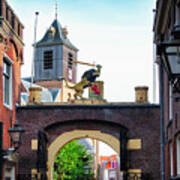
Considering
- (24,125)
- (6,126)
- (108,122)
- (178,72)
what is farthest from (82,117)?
(178,72)

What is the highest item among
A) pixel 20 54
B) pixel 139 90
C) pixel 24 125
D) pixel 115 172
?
pixel 20 54

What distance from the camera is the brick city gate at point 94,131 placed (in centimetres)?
1917

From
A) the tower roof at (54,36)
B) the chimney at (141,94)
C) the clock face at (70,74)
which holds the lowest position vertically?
the chimney at (141,94)

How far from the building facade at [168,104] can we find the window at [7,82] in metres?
5.46

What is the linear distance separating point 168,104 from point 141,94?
3.42 meters

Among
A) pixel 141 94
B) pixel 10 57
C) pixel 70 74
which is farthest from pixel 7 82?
pixel 70 74

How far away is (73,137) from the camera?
20.0 meters

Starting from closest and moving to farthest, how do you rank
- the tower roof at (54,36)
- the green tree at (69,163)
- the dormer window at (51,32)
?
the green tree at (69,163) < the dormer window at (51,32) < the tower roof at (54,36)

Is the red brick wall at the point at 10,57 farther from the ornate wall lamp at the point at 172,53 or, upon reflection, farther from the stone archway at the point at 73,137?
the ornate wall lamp at the point at 172,53

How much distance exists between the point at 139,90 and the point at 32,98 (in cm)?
447

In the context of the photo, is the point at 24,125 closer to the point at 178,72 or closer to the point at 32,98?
the point at 32,98

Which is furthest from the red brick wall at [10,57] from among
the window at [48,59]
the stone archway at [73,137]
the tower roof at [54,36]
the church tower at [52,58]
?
the window at [48,59]

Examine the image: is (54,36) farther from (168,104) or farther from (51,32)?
(168,104)

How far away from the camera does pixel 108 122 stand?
64.8ft
